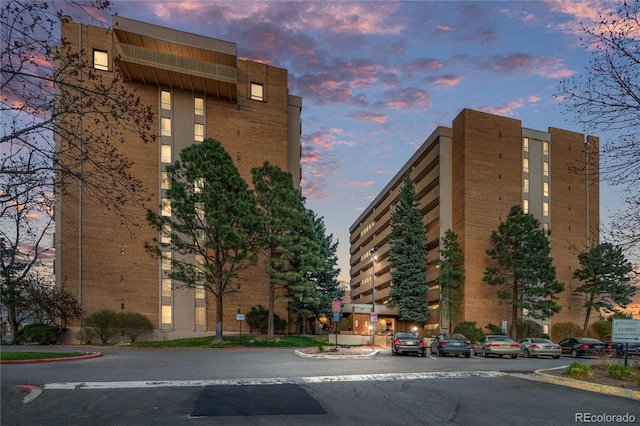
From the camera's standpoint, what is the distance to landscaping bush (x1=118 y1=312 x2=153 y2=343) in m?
45.9

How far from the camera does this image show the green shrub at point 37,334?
42250 millimetres

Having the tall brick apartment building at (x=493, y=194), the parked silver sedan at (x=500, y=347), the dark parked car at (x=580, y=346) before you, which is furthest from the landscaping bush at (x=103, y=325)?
the dark parked car at (x=580, y=346)

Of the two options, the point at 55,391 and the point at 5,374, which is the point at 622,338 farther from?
the point at 5,374

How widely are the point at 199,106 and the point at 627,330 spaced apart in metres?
46.9

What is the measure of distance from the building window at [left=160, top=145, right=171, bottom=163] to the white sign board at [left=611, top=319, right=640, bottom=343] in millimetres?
44511

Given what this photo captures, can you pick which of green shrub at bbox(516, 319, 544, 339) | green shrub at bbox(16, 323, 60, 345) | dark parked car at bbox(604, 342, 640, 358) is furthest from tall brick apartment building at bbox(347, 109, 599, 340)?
green shrub at bbox(16, 323, 60, 345)

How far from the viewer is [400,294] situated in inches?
2365

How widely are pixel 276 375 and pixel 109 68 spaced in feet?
144

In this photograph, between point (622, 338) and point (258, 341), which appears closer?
point (622, 338)

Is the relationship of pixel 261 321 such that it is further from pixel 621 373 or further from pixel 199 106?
pixel 621 373

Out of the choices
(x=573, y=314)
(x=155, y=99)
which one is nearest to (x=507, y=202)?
(x=573, y=314)

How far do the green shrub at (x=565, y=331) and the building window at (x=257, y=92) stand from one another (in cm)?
4284

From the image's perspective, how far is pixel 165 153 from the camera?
51.9m

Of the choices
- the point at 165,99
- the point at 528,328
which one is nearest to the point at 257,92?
the point at 165,99
